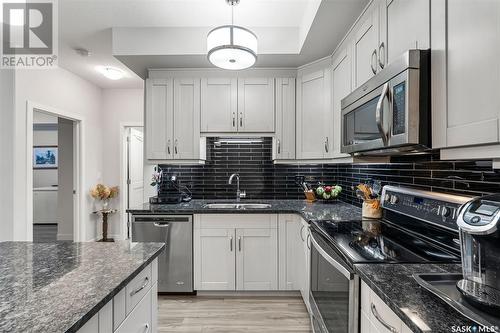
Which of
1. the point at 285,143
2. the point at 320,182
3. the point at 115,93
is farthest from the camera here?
the point at 115,93

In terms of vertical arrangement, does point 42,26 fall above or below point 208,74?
above

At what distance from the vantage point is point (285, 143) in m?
3.03

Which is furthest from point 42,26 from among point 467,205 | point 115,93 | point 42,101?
point 467,205

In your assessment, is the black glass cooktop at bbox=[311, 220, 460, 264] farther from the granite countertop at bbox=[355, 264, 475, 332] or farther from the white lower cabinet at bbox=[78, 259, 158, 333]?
the white lower cabinet at bbox=[78, 259, 158, 333]

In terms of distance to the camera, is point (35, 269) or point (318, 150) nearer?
point (35, 269)

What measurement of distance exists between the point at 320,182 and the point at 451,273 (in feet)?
7.34

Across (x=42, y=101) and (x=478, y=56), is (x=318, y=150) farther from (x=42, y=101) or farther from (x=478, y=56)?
(x=42, y=101)

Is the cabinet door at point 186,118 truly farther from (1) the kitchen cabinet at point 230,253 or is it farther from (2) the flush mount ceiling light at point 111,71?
(2) the flush mount ceiling light at point 111,71

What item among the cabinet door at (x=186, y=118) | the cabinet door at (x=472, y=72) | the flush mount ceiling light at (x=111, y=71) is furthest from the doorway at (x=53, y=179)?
the cabinet door at (x=472, y=72)

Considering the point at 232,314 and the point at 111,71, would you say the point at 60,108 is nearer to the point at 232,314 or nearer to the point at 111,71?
the point at 111,71

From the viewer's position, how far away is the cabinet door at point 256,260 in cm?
273

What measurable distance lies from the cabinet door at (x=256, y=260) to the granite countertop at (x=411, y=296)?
1.63m

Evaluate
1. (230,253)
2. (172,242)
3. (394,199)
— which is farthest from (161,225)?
(394,199)

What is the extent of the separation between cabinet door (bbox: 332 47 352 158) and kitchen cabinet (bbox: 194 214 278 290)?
952 mm
